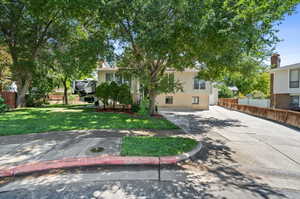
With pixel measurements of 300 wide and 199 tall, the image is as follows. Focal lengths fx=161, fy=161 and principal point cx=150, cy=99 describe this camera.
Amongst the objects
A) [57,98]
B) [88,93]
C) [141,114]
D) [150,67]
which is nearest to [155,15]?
[150,67]

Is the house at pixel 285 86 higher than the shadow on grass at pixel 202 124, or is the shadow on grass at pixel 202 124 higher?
the house at pixel 285 86

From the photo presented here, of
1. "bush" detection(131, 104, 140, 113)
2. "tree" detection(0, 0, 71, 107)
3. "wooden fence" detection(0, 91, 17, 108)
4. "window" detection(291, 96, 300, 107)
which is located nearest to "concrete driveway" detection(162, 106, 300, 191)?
"bush" detection(131, 104, 140, 113)

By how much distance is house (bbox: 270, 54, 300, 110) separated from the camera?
18.3 metres

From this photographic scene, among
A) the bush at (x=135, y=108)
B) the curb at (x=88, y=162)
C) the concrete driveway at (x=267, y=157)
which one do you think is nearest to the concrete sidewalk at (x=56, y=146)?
the curb at (x=88, y=162)

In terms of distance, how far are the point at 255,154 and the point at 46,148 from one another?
22.6 feet

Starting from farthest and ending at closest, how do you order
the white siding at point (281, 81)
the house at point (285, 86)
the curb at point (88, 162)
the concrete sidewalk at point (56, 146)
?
the white siding at point (281, 81), the house at point (285, 86), the concrete sidewalk at point (56, 146), the curb at point (88, 162)

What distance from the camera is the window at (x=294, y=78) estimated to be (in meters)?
18.2

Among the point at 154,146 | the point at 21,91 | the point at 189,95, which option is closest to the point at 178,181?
the point at 154,146

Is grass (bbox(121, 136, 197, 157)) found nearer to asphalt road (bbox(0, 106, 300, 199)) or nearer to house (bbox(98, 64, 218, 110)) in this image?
asphalt road (bbox(0, 106, 300, 199))

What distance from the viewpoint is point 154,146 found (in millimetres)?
5379

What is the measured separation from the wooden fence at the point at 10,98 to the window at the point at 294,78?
2952 centimetres

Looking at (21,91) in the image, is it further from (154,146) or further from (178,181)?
(178,181)

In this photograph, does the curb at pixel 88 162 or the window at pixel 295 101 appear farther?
the window at pixel 295 101

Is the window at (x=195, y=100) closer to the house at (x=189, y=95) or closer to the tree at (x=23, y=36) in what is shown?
the house at (x=189, y=95)
